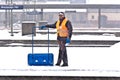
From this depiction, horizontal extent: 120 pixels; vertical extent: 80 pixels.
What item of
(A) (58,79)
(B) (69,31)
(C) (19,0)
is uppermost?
(C) (19,0)

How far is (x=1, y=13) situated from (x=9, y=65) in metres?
94.2

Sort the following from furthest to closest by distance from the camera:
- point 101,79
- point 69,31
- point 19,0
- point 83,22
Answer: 1. point 19,0
2. point 83,22
3. point 69,31
4. point 101,79

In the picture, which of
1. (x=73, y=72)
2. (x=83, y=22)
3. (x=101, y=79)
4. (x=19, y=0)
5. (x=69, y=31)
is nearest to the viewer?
(x=101, y=79)

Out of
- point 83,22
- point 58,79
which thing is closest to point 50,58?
point 58,79

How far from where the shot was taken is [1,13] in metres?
104

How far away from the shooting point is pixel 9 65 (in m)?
11.0

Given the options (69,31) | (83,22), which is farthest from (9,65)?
(83,22)

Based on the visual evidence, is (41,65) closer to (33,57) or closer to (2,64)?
(33,57)

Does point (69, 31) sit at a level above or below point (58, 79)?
above

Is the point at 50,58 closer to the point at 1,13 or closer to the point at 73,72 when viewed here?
the point at 73,72

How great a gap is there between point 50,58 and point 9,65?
1.27 m

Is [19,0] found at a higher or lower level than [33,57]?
higher

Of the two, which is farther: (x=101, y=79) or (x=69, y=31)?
(x=69, y=31)

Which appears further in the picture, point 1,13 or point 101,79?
point 1,13
